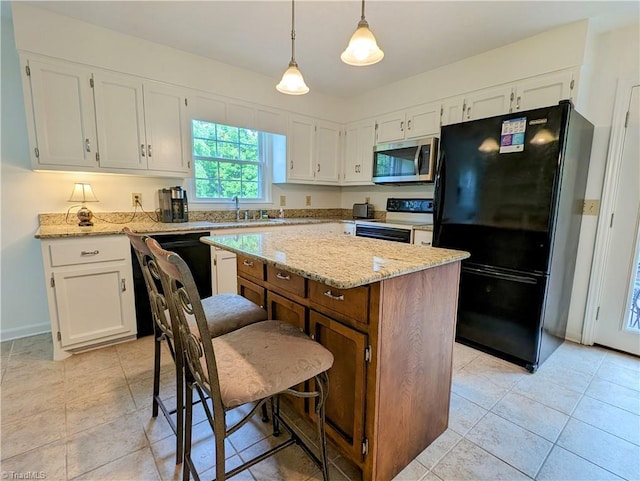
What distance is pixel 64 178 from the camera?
8.34ft

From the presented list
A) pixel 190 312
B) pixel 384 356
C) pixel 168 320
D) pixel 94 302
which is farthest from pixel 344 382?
pixel 94 302

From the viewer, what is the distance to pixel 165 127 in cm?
271

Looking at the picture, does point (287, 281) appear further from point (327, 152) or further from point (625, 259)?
point (327, 152)

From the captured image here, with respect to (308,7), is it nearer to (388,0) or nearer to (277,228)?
(388,0)

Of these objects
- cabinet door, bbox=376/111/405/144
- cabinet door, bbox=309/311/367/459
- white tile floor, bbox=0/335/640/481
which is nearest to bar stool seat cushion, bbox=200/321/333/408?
cabinet door, bbox=309/311/367/459

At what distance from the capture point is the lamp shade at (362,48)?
1.39 meters

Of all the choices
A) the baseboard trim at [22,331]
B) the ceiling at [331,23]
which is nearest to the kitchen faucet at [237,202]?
the ceiling at [331,23]

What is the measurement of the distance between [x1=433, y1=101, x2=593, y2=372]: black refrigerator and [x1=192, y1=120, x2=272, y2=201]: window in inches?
84.3

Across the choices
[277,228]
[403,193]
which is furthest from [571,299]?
[277,228]

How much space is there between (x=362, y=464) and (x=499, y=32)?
301 cm

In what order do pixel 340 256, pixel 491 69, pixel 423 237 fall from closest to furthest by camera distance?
pixel 340 256 → pixel 491 69 → pixel 423 237

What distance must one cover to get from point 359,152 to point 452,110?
48.2 inches

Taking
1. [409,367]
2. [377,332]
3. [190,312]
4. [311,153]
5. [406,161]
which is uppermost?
[311,153]

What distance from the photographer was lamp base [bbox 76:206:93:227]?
244cm
